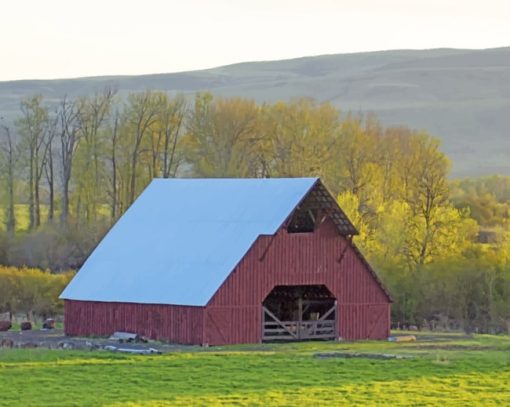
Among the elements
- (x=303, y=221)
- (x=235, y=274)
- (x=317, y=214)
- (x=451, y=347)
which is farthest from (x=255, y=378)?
(x=303, y=221)

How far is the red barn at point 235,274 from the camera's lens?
52562 mm

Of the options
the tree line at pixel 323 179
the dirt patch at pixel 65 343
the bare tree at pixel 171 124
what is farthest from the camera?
the bare tree at pixel 171 124

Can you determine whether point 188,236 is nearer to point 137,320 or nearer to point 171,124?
point 137,320

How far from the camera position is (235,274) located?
52.5 meters

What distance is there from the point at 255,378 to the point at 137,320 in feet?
48.7

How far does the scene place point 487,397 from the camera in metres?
36.3

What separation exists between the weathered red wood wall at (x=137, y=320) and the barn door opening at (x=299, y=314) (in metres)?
2.64

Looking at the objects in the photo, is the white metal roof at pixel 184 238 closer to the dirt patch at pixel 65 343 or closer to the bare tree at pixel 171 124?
the dirt patch at pixel 65 343

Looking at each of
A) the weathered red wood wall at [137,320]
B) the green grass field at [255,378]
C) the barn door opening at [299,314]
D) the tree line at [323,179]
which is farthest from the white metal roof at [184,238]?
the tree line at [323,179]

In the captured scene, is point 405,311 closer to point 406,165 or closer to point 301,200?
point 301,200

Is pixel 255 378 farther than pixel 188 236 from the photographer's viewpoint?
No

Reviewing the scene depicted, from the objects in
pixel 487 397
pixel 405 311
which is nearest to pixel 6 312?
pixel 405 311

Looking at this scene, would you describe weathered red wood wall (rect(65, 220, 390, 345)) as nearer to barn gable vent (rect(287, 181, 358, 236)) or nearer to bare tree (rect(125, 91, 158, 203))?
barn gable vent (rect(287, 181, 358, 236))

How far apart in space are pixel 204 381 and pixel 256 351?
1017cm
